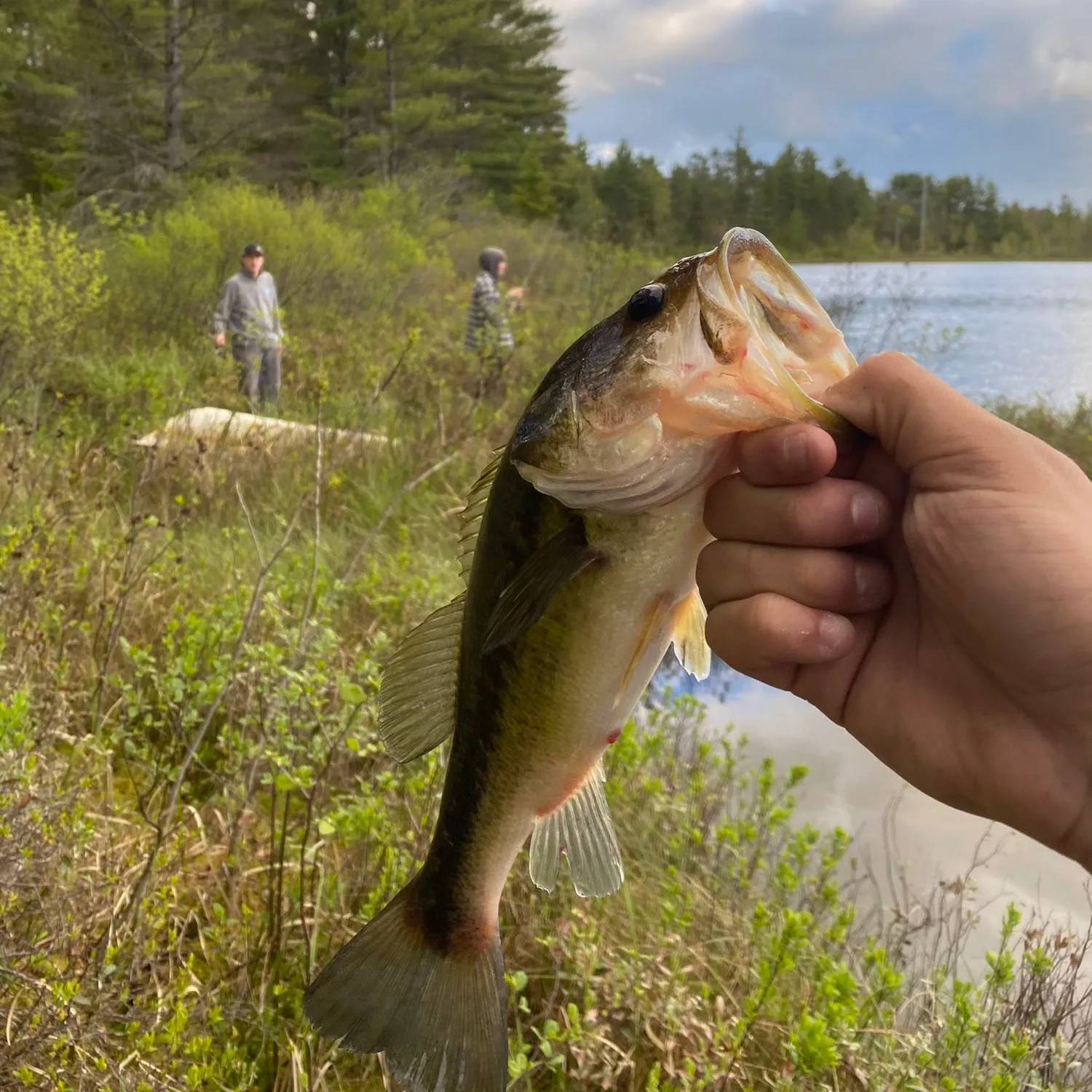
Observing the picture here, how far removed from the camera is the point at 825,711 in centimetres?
192

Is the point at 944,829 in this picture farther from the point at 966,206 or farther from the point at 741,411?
the point at 966,206

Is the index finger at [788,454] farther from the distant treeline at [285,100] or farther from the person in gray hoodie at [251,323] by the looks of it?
the distant treeline at [285,100]

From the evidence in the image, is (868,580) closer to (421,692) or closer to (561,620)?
(561,620)

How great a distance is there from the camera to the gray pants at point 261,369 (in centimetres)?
1016

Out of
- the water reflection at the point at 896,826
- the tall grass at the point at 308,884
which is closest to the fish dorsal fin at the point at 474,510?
the tall grass at the point at 308,884

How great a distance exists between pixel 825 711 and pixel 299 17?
35.0 metres

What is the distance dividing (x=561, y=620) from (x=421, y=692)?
0.44m

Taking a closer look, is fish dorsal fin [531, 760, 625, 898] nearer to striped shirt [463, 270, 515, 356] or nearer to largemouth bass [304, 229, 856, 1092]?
largemouth bass [304, 229, 856, 1092]

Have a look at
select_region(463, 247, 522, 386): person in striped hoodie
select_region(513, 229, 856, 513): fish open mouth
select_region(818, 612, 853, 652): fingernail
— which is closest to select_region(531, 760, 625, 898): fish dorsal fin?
select_region(818, 612, 853, 652): fingernail

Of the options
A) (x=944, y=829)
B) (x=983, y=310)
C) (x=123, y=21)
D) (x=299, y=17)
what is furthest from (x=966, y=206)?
(x=944, y=829)

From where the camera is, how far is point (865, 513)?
1.65 meters

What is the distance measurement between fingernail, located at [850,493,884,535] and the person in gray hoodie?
9173 mm

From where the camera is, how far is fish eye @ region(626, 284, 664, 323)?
4.93 ft

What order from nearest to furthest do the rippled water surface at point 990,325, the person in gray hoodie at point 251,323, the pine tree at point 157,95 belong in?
1. the person in gray hoodie at point 251,323
2. the rippled water surface at point 990,325
3. the pine tree at point 157,95
